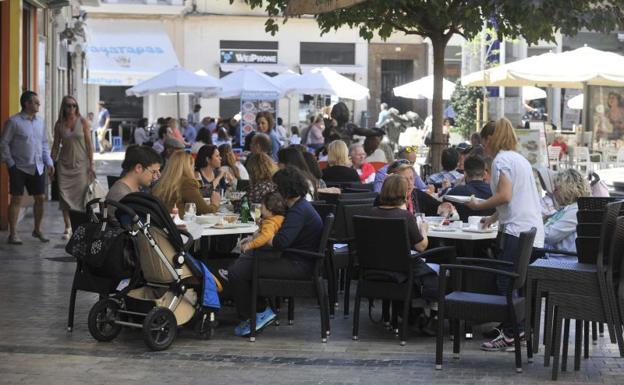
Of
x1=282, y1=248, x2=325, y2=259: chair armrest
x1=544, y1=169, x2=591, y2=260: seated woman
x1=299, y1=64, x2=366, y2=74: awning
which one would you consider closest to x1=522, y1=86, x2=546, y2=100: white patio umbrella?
x1=299, y1=64, x2=366, y2=74: awning

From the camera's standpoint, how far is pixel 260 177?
11141mm

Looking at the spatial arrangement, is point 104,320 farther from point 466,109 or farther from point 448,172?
point 466,109

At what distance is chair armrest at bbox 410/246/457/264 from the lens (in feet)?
29.2

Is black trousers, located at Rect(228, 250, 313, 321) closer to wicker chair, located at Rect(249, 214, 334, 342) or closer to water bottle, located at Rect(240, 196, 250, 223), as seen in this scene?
wicker chair, located at Rect(249, 214, 334, 342)

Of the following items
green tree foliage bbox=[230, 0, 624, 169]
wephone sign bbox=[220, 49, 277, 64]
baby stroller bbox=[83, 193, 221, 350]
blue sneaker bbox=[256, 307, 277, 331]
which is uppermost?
wephone sign bbox=[220, 49, 277, 64]

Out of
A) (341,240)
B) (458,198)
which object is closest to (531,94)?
(458,198)

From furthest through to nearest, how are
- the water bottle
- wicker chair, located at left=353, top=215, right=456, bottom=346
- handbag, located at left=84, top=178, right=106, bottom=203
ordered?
handbag, located at left=84, top=178, right=106, bottom=203
the water bottle
wicker chair, located at left=353, top=215, right=456, bottom=346

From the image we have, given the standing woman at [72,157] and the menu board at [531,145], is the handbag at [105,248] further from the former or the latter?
the menu board at [531,145]

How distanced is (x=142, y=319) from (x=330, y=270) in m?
2.00

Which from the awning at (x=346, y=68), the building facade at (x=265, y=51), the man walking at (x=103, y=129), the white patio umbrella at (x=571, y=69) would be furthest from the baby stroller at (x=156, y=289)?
the awning at (x=346, y=68)

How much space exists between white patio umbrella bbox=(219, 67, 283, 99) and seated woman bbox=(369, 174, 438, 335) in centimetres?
1862

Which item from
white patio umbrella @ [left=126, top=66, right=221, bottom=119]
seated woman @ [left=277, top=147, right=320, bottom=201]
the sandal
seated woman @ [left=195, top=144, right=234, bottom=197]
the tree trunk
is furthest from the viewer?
white patio umbrella @ [left=126, top=66, right=221, bottom=119]

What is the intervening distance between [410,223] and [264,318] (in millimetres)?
1389

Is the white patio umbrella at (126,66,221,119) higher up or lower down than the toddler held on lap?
higher up
